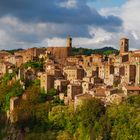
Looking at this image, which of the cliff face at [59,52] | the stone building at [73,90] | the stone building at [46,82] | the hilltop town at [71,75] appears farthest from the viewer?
the cliff face at [59,52]

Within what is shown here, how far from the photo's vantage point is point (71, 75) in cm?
6181

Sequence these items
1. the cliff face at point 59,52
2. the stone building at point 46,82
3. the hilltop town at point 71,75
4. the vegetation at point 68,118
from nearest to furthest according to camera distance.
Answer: the vegetation at point 68,118
the hilltop town at point 71,75
the stone building at point 46,82
the cliff face at point 59,52

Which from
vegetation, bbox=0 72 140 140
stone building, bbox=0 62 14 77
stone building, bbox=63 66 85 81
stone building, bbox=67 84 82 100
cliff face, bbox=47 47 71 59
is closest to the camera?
vegetation, bbox=0 72 140 140

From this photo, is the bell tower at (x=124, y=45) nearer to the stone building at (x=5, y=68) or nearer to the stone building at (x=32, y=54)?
the stone building at (x=32, y=54)

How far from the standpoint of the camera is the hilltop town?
5334cm

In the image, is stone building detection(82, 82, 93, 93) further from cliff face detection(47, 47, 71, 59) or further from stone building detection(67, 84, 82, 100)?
cliff face detection(47, 47, 71, 59)

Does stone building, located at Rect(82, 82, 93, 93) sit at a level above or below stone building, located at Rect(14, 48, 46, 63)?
below

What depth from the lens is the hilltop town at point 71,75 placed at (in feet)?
175

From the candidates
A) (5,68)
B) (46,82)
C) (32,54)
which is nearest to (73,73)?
(46,82)

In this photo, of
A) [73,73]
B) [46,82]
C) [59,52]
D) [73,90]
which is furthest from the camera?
[59,52]

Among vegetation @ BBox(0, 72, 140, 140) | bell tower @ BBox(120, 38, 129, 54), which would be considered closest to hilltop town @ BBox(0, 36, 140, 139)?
bell tower @ BBox(120, 38, 129, 54)

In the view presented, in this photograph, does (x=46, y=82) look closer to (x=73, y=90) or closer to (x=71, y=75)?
(x=73, y=90)

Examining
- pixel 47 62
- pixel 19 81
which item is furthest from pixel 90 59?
pixel 19 81

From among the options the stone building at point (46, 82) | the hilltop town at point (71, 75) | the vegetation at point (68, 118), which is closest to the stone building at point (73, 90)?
the hilltop town at point (71, 75)
